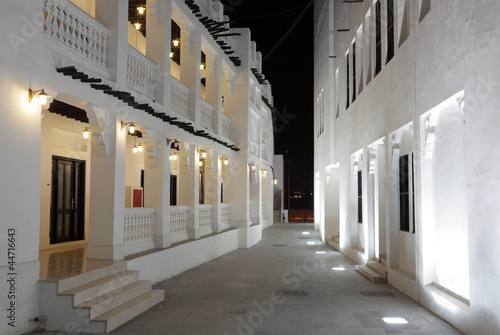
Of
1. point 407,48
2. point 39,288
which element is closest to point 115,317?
point 39,288

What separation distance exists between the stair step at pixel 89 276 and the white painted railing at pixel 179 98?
585 cm

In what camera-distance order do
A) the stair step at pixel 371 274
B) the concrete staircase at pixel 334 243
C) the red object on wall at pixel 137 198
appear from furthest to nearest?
1. the concrete staircase at pixel 334 243
2. the red object on wall at pixel 137 198
3. the stair step at pixel 371 274

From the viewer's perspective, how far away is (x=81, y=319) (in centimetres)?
728

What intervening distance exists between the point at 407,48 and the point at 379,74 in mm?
2455

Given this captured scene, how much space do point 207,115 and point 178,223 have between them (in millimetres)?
4883

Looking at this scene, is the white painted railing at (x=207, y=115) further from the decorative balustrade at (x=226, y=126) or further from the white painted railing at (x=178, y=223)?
the white painted railing at (x=178, y=223)

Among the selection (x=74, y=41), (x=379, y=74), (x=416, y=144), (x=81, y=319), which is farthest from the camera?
(x=379, y=74)

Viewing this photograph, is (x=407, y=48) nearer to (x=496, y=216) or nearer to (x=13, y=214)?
(x=496, y=216)

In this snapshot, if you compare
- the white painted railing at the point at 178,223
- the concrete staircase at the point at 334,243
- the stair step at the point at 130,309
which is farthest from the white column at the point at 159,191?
the concrete staircase at the point at 334,243

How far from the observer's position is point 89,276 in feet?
27.2

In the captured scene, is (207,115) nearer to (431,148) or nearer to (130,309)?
(431,148)

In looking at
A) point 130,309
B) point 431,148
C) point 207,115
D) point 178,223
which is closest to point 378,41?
point 431,148

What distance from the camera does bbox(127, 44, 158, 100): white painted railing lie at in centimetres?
1127

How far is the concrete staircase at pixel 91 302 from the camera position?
286 inches
